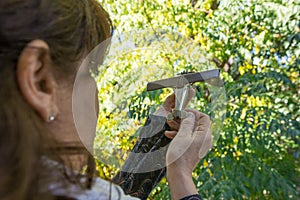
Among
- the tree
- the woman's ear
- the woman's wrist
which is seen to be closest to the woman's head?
the woman's ear

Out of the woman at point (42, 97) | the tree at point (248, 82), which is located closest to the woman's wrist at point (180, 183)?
the woman at point (42, 97)

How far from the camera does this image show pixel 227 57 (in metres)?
2.74

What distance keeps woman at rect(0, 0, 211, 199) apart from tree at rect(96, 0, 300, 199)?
1.24 m

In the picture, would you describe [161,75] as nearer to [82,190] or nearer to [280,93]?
[82,190]

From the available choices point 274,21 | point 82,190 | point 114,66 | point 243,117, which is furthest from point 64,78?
point 274,21

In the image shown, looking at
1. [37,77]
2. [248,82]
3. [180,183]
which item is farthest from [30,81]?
[248,82]

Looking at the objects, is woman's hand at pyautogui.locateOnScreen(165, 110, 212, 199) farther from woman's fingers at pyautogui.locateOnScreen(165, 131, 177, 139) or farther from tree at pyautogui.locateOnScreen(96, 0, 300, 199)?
tree at pyautogui.locateOnScreen(96, 0, 300, 199)

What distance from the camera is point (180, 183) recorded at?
2.37ft

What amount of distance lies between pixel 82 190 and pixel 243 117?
1898 mm

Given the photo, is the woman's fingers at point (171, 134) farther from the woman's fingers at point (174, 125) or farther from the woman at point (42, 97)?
the woman at point (42, 97)

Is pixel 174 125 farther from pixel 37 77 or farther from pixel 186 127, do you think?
pixel 37 77

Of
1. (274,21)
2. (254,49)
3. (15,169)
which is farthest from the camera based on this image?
(254,49)

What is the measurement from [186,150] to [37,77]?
397 mm

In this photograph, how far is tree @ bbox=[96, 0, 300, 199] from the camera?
2133 millimetres
